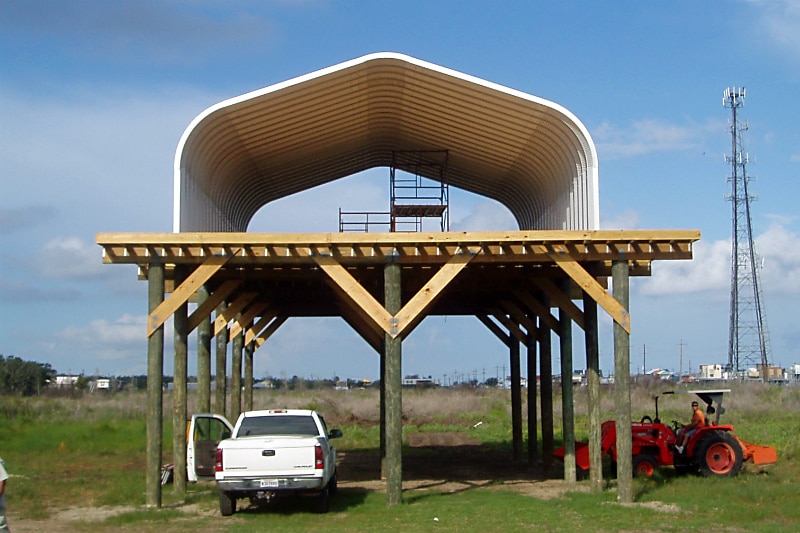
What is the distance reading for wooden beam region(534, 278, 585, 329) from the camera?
20.0 m

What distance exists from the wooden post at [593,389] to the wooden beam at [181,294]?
698 centimetres

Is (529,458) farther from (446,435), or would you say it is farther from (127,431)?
(127,431)

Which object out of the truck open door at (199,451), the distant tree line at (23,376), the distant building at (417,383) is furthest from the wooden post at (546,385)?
the distant building at (417,383)

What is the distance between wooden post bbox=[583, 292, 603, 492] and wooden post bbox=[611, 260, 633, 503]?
52.6 inches

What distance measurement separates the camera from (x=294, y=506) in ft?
58.3

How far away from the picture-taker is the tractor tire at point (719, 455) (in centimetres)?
2052

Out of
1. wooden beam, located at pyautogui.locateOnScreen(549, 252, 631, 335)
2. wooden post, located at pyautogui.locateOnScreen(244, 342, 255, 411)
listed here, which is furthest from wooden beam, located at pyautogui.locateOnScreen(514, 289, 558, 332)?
wooden post, located at pyautogui.locateOnScreen(244, 342, 255, 411)

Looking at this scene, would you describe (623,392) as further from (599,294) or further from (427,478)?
(427,478)

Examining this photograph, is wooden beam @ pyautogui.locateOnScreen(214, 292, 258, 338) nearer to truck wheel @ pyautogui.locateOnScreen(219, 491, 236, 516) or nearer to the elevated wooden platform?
the elevated wooden platform

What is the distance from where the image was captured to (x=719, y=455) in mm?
20703

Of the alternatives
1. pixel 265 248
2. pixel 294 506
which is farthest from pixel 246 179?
pixel 294 506

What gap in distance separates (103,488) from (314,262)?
24.8ft

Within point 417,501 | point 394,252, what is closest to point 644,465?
point 417,501

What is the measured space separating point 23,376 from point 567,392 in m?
60.9
